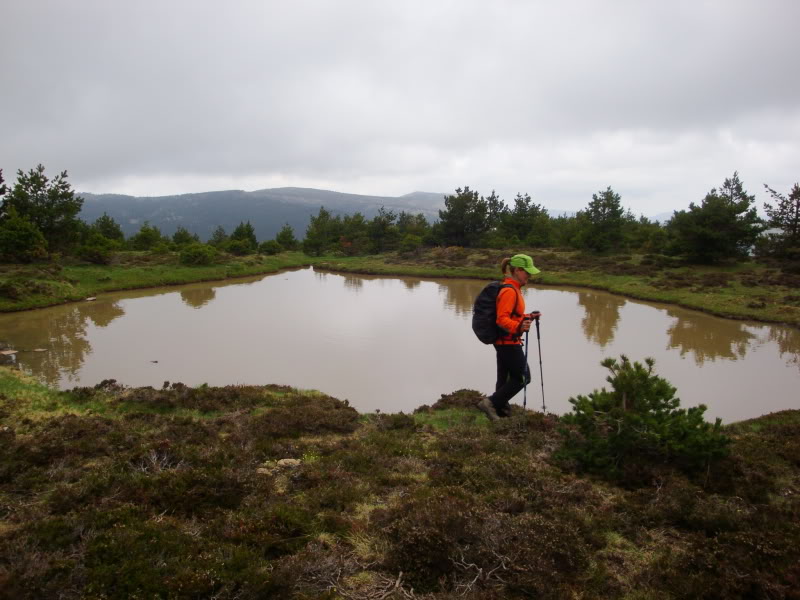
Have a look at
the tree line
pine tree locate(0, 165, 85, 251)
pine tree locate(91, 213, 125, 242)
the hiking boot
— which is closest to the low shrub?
the tree line

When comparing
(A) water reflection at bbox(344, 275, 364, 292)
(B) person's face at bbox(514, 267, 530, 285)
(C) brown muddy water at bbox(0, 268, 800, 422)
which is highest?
(B) person's face at bbox(514, 267, 530, 285)

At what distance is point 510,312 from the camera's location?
6.65m

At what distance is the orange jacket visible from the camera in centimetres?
655

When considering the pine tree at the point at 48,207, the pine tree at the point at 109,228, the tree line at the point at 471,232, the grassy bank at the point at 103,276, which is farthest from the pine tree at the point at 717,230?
the pine tree at the point at 109,228

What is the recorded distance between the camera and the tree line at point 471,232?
29.1m

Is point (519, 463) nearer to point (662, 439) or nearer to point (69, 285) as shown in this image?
point (662, 439)

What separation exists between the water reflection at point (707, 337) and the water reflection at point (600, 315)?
2058 millimetres

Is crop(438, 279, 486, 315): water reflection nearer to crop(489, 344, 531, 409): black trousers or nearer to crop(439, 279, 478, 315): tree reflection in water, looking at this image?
crop(439, 279, 478, 315): tree reflection in water

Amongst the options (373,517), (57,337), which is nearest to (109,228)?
(57,337)

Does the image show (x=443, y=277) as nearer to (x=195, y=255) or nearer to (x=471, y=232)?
(x=471, y=232)

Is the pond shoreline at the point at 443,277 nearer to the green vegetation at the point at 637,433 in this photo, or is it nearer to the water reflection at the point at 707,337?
the water reflection at the point at 707,337

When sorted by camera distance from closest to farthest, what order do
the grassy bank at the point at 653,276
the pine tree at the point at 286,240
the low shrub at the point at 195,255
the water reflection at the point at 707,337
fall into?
the water reflection at the point at 707,337 < the grassy bank at the point at 653,276 < the low shrub at the point at 195,255 < the pine tree at the point at 286,240

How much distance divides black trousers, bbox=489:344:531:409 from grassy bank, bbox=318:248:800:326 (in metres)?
17.1

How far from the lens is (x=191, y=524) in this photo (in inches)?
155
